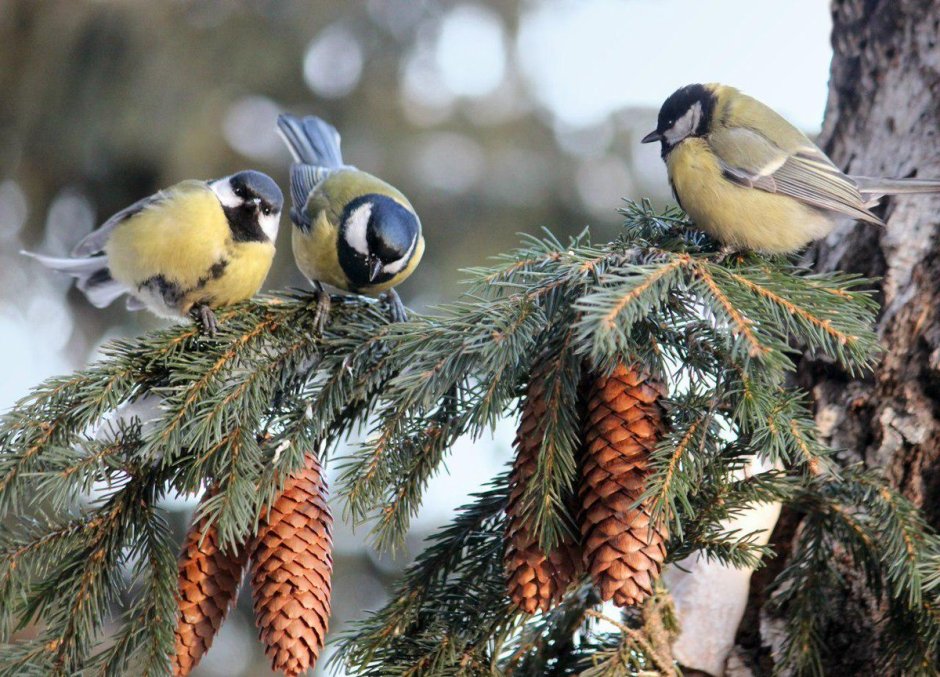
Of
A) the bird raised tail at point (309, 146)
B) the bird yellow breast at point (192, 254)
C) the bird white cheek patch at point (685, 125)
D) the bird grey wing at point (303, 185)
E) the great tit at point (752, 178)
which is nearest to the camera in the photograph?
the great tit at point (752, 178)

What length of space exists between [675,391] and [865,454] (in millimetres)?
639

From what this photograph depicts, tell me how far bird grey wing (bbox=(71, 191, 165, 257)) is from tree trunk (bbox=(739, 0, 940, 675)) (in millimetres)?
1596

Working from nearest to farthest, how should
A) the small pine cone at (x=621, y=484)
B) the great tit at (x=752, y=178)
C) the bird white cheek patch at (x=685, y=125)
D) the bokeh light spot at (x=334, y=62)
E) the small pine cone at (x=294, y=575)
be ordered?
1. the small pine cone at (x=621, y=484)
2. the small pine cone at (x=294, y=575)
3. the great tit at (x=752, y=178)
4. the bird white cheek patch at (x=685, y=125)
5. the bokeh light spot at (x=334, y=62)

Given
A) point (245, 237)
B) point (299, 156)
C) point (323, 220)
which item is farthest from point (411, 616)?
point (299, 156)

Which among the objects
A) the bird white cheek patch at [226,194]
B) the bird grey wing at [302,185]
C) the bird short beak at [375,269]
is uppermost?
the bird grey wing at [302,185]

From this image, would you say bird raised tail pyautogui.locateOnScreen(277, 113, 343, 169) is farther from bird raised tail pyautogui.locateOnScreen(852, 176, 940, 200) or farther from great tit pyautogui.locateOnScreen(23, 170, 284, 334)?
bird raised tail pyautogui.locateOnScreen(852, 176, 940, 200)

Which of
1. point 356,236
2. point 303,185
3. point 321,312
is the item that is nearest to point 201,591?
point 321,312

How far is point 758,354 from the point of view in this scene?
112 centimetres

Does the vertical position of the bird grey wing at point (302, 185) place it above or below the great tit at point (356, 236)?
above

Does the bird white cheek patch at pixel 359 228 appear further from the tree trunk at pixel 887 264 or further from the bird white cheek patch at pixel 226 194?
the tree trunk at pixel 887 264

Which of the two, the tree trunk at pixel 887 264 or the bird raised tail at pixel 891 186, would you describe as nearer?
the tree trunk at pixel 887 264

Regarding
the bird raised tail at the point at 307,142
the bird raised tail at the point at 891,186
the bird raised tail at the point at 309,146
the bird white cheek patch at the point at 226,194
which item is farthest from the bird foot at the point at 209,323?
the bird raised tail at the point at 307,142

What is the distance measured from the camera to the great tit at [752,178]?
1712mm

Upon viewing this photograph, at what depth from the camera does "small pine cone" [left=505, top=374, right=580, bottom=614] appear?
1191 millimetres
